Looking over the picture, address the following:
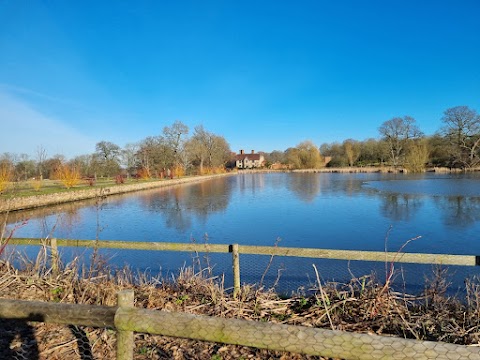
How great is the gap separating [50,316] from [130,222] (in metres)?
13.1

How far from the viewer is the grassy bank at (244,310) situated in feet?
9.85

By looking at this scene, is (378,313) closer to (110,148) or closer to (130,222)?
(130,222)

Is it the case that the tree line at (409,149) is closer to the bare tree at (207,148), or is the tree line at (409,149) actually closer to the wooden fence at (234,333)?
the bare tree at (207,148)

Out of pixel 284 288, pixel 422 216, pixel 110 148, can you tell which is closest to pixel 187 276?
pixel 284 288

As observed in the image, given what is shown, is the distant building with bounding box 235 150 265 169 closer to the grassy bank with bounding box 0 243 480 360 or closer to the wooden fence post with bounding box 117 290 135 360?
the grassy bank with bounding box 0 243 480 360

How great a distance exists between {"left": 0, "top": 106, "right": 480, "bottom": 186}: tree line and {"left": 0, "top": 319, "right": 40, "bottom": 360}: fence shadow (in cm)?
3399

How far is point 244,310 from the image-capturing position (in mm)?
3752

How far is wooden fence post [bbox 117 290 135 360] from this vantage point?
1826mm

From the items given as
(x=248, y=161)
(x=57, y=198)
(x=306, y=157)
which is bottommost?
(x=57, y=198)

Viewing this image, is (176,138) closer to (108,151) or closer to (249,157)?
(108,151)

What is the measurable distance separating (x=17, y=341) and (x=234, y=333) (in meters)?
2.89

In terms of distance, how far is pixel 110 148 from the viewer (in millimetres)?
54906

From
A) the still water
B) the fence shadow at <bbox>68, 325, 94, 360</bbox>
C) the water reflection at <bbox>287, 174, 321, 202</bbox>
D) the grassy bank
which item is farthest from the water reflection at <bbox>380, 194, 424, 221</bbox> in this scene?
the fence shadow at <bbox>68, 325, 94, 360</bbox>

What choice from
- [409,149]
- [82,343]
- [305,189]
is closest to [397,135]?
[409,149]
